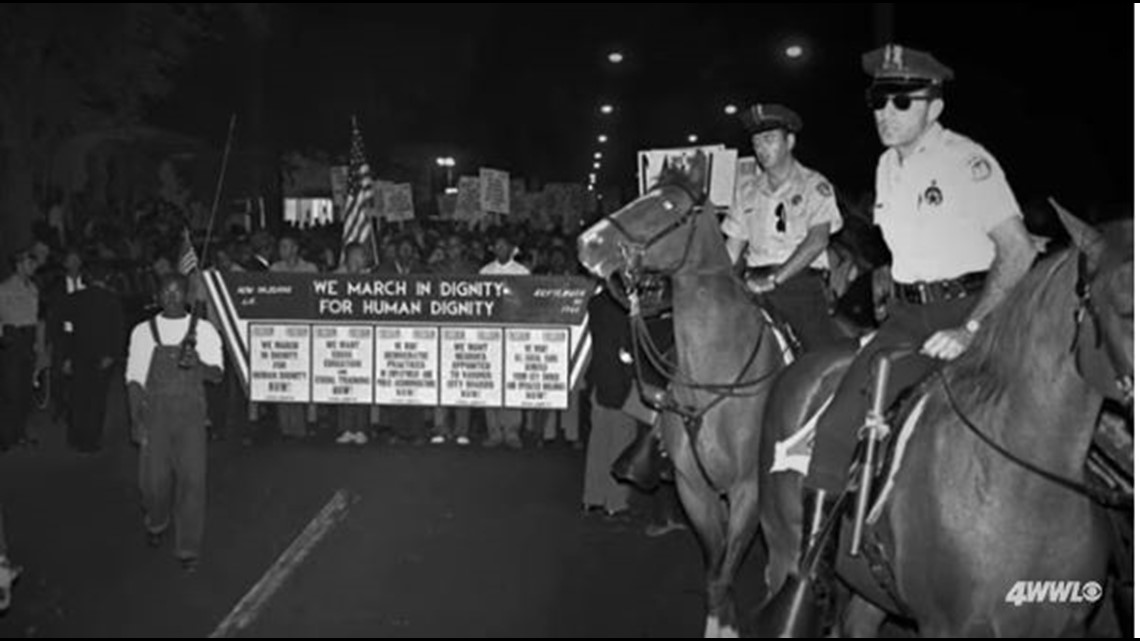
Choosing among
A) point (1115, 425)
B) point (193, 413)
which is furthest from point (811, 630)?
point (193, 413)

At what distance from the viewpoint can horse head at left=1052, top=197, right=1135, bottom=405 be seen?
13.2 feet

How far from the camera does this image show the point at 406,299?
1453cm

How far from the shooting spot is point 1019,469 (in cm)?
454

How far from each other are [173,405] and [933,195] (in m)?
5.89

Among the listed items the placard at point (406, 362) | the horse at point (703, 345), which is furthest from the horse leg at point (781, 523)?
the placard at point (406, 362)

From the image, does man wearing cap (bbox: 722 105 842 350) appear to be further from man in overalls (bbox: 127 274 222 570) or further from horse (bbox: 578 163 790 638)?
man in overalls (bbox: 127 274 222 570)

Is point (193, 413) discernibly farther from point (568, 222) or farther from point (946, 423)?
point (568, 222)

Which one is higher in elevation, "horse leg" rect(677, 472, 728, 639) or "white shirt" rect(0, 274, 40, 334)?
"white shirt" rect(0, 274, 40, 334)

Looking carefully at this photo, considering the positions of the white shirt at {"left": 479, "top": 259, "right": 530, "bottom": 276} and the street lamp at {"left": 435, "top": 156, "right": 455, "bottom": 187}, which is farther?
the street lamp at {"left": 435, "top": 156, "right": 455, "bottom": 187}

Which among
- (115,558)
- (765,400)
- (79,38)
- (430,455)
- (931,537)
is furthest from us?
(79,38)

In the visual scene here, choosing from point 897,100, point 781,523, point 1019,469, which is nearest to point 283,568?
point 781,523

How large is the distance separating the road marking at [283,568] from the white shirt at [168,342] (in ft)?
4.63

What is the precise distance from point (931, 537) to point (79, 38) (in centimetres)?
2316
